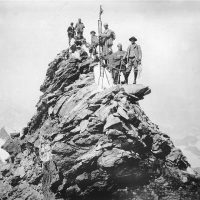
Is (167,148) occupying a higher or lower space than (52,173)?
higher

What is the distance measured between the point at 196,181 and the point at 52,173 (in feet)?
23.9

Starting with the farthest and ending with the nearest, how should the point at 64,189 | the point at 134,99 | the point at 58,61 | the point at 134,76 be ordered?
the point at 58,61 → the point at 134,76 → the point at 134,99 → the point at 64,189

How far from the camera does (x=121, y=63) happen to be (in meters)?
15.6

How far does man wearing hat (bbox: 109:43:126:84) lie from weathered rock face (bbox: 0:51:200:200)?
60.1 inches

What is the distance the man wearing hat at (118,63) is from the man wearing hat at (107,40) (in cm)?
145

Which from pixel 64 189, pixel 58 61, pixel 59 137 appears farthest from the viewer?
pixel 58 61

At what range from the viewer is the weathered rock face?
11391mm

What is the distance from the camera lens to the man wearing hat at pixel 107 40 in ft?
56.5

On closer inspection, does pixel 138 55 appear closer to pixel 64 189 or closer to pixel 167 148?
pixel 167 148

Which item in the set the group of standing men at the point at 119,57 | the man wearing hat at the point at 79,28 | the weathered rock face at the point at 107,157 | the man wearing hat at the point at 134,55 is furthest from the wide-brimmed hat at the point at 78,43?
the man wearing hat at the point at 134,55

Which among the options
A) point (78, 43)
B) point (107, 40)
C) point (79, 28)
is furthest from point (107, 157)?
point (79, 28)

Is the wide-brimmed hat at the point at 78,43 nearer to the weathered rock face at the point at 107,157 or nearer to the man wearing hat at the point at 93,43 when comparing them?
the man wearing hat at the point at 93,43

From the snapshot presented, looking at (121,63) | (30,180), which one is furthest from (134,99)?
(30,180)

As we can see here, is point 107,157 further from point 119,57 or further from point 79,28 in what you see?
point 79,28
